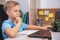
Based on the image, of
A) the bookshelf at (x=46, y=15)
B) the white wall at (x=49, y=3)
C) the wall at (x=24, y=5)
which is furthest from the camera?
the white wall at (x=49, y=3)

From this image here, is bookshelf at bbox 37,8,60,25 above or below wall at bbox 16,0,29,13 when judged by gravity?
below

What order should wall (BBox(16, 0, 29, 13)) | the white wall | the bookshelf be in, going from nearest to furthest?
1. wall (BBox(16, 0, 29, 13))
2. the bookshelf
3. the white wall

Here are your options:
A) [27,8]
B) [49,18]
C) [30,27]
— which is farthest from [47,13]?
[30,27]

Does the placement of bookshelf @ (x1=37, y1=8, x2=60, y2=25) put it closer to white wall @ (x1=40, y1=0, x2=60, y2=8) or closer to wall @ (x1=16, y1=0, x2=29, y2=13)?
white wall @ (x1=40, y1=0, x2=60, y2=8)

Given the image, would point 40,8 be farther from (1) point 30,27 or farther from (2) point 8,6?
(2) point 8,6

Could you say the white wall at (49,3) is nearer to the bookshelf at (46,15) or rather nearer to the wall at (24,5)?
the bookshelf at (46,15)

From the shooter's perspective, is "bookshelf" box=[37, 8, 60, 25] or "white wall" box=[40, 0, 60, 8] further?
"white wall" box=[40, 0, 60, 8]

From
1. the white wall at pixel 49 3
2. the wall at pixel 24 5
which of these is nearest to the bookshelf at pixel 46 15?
the white wall at pixel 49 3

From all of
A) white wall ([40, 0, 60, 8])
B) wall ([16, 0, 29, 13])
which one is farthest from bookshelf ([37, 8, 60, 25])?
wall ([16, 0, 29, 13])

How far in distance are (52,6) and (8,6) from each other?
182 cm

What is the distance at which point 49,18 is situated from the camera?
329 cm

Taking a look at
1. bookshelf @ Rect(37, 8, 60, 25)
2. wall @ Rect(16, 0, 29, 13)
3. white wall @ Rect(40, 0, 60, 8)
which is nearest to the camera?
wall @ Rect(16, 0, 29, 13)

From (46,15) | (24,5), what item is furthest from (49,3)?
(24,5)

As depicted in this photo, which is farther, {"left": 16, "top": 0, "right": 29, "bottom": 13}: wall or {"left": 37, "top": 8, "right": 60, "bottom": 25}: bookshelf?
{"left": 37, "top": 8, "right": 60, "bottom": 25}: bookshelf
